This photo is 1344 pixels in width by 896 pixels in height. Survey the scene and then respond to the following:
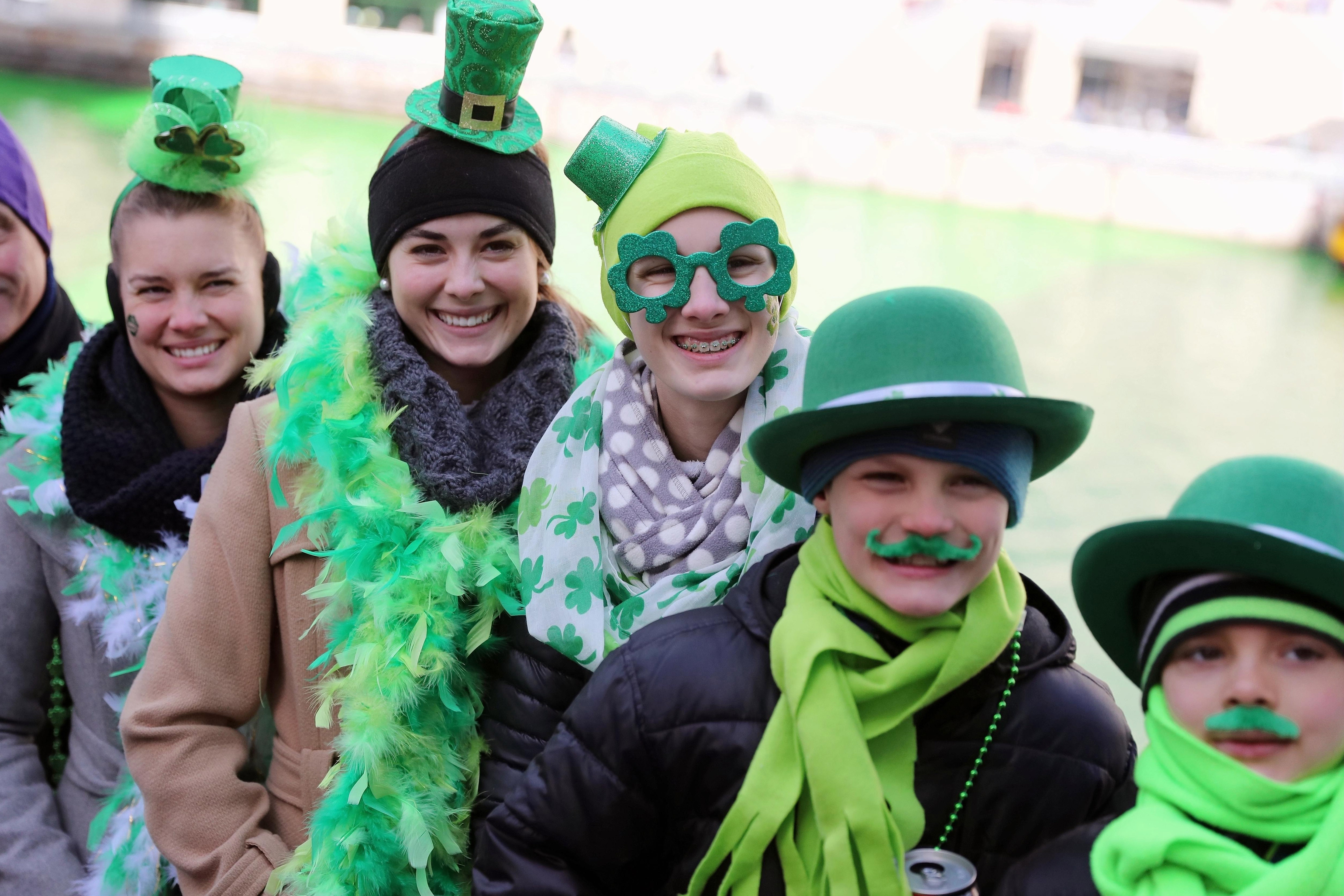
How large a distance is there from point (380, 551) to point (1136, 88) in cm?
2287

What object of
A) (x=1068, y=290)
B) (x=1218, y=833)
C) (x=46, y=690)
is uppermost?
(x=1218, y=833)

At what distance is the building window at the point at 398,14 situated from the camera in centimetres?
1708

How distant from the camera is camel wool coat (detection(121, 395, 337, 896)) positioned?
2023mm

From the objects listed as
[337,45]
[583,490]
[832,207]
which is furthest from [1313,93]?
[583,490]

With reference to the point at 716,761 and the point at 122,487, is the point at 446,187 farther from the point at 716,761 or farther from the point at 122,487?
the point at 716,761

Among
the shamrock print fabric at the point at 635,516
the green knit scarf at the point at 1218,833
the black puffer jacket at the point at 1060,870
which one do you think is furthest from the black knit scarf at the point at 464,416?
the green knit scarf at the point at 1218,833

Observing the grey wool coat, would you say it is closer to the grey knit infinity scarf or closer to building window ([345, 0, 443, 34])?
the grey knit infinity scarf

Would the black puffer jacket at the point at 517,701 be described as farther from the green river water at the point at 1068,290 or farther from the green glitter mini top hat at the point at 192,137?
the green river water at the point at 1068,290

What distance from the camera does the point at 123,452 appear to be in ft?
7.52

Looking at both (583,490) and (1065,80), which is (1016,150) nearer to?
(1065,80)

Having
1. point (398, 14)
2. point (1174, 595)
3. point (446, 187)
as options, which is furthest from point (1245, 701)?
point (398, 14)

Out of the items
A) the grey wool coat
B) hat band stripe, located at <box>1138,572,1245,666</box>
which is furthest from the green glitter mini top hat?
hat band stripe, located at <box>1138,572,1245,666</box>

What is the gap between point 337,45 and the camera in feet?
53.6

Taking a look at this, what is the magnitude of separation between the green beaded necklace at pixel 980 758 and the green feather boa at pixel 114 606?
1.50 m
